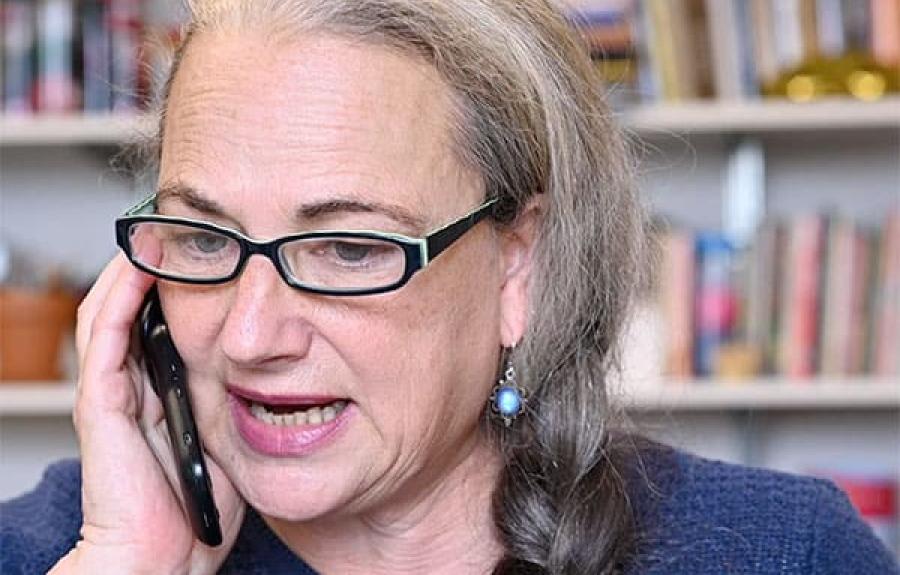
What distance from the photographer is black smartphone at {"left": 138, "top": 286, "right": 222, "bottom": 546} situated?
129 cm

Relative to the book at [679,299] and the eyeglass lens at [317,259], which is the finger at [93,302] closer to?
the eyeglass lens at [317,259]

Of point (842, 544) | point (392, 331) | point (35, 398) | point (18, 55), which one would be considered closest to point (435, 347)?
point (392, 331)

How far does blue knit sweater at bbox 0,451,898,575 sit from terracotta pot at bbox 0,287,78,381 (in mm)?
969

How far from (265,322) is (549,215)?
0.99 feet

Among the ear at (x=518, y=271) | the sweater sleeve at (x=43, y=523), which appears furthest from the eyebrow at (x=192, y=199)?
the sweater sleeve at (x=43, y=523)

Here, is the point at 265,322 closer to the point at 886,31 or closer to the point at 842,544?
the point at 842,544

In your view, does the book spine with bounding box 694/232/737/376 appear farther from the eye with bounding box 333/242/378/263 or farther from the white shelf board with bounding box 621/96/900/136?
the eye with bounding box 333/242/378/263

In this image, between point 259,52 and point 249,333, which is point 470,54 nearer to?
point 259,52

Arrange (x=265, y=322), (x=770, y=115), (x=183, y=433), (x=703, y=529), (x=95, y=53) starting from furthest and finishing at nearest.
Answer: (x=95, y=53) < (x=770, y=115) < (x=703, y=529) < (x=183, y=433) < (x=265, y=322)

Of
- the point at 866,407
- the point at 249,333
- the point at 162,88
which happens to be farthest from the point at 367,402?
the point at 866,407

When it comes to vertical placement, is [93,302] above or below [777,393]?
above

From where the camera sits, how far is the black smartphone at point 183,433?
1.29 meters

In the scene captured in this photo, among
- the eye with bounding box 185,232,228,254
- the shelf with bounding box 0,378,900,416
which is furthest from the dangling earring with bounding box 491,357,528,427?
the shelf with bounding box 0,378,900,416

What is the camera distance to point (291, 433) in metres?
1.20
